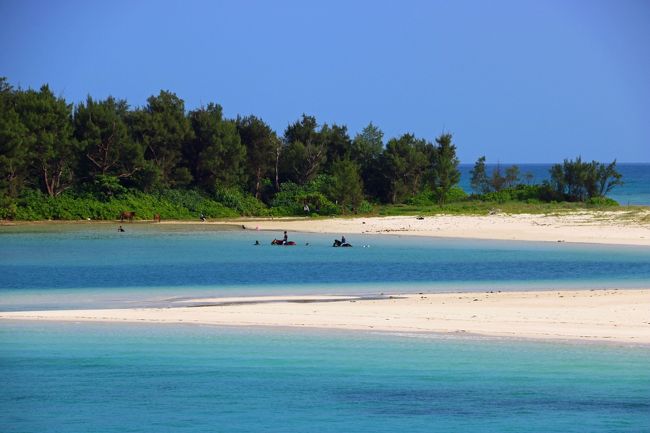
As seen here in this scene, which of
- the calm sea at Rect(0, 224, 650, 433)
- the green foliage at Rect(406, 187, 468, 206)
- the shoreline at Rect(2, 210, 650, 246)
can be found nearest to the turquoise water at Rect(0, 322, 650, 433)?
the calm sea at Rect(0, 224, 650, 433)

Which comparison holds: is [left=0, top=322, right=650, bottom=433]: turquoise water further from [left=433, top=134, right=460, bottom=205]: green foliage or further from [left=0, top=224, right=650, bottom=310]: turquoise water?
[left=433, top=134, right=460, bottom=205]: green foliage

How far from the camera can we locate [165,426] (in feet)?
55.2

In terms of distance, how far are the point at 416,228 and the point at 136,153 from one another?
60.5ft

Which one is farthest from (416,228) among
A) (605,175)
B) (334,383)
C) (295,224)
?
(334,383)

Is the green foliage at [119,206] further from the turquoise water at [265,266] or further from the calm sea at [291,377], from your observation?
the calm sea at [291,377]

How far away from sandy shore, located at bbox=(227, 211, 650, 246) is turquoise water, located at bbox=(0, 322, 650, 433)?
96.3 feet

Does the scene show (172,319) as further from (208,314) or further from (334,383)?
(334,383)

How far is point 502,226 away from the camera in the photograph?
57.2 m

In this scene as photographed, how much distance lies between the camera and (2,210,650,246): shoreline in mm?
51969

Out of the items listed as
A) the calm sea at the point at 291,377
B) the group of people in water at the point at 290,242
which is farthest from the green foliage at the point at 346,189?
the calm sea at the point at 291,377

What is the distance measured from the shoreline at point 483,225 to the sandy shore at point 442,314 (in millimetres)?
21513

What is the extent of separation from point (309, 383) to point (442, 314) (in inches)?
273

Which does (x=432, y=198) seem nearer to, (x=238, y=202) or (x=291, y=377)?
(x=238, y=202)

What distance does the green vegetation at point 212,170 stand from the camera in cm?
6356
